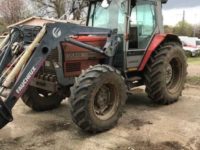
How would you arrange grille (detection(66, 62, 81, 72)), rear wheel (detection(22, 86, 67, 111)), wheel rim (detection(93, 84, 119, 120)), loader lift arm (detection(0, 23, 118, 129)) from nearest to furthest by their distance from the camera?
loader lift arm (detection(0, 23, 118, 129)) → wheel rim (detection(93, 84, 119, 120)) → grille (detection(66, 62, 81, 72)) → rear wheel (detection(22, 86, 67, 111))

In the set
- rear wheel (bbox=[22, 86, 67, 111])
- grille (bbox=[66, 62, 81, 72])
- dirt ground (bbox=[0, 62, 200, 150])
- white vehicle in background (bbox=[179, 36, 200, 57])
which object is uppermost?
grille (bbox=[66, 62, 81, 72])

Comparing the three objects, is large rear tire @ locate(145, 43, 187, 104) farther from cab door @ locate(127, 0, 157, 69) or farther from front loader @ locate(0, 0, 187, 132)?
cab door @ locate(127, 0, 157, 69)

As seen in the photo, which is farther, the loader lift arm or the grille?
the grille

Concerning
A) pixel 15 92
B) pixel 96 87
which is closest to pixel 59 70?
pixel 96 87

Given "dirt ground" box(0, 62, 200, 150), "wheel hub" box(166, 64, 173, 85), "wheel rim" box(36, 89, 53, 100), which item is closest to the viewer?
"dirt ground" box(0, 62, 200, 150)

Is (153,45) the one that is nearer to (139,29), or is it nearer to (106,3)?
(139,29)

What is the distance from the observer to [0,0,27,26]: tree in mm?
23891

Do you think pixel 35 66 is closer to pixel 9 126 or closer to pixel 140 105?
pixel 9 126

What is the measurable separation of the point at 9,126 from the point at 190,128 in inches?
124

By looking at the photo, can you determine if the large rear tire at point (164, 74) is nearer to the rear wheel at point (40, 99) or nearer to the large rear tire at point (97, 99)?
the large rear tire at point (97, 99)

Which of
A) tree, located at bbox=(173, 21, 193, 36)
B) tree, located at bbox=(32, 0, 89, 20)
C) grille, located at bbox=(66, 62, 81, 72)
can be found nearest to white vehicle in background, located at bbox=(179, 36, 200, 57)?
tree, located at bbox=(32, 0, 89, 20)

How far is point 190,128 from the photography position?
21.9ft

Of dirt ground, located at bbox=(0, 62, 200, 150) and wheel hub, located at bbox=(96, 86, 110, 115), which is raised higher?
wheel hub, located at bbox=(96, 86, 110, 115)

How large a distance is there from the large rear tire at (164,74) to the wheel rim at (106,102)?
56.2 inches
